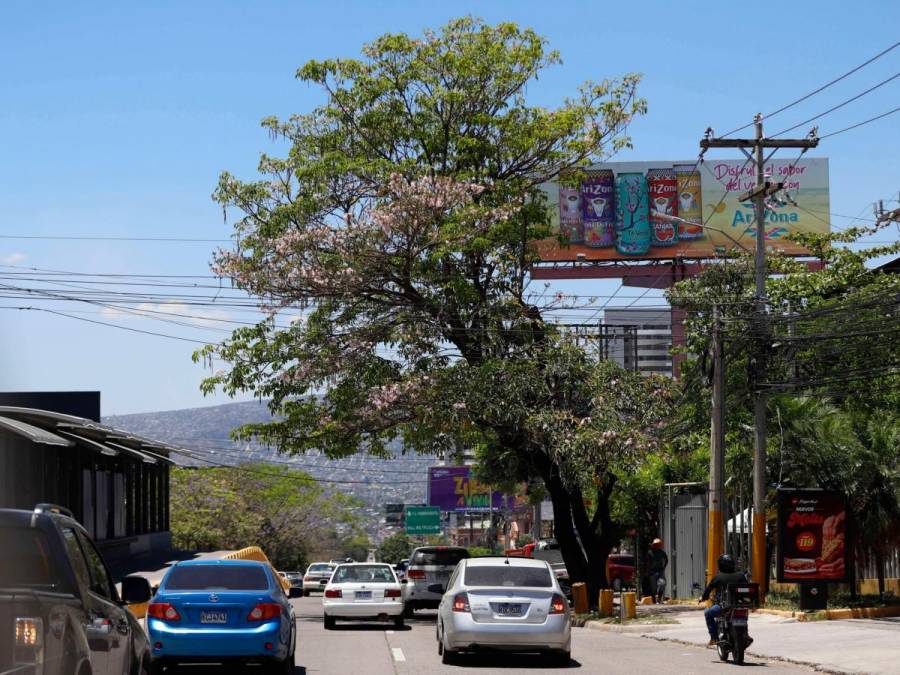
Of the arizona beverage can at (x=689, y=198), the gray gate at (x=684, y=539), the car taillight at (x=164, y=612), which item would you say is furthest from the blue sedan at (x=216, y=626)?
the arizona beverage can at (x=689, y=198)

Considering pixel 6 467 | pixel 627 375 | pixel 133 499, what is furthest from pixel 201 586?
pixel 133 499

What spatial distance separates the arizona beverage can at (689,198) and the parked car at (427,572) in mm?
34683

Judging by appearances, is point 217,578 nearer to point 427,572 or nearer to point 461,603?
point 461,603

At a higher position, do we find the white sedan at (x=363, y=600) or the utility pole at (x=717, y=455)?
the utility pole at (x=717, y=455)

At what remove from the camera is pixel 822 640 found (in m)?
19.8

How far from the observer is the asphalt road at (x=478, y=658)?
53.4 ft

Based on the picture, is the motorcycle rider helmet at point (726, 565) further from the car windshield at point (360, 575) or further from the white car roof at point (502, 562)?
the car windshield at point (360, 575)

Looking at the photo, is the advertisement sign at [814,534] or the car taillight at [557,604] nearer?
the car taillight at [557,604]

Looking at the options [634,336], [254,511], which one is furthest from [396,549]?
[634,336]

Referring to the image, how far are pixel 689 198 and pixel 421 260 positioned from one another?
35.4 metres

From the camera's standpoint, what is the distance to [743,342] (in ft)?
91.6

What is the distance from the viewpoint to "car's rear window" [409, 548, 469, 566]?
31875 millimetres

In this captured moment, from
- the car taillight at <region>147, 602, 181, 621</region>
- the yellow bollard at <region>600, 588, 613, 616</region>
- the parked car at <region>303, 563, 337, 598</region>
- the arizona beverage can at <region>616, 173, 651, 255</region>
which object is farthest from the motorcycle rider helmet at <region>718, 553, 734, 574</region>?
the arizona beverage can at <region>616, 173, 651, 255</region>

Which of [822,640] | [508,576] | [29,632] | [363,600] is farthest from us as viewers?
[363,600]
